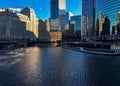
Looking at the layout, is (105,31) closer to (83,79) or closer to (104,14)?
(104,14)

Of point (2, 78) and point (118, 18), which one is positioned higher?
point (118, 18)

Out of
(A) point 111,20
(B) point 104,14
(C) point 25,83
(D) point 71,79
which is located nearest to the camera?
(C) point 25,83

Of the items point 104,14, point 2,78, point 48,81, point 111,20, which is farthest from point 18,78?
point 104,14

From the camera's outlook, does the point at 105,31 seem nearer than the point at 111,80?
No

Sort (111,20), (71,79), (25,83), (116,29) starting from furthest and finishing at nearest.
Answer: (111,20) < (116,29) < (71,79) < (25,83)

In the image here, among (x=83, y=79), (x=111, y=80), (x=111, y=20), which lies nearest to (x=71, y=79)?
(x=83, y=79)

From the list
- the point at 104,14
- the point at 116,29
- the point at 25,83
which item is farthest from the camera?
the point at 104,14

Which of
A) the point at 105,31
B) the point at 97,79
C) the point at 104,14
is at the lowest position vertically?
the point at 97,79

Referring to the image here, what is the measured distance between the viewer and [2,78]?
32.2m

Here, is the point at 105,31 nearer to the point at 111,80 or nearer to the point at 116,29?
the point at 116,29

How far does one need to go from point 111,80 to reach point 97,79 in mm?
2112

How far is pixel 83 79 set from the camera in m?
31.4

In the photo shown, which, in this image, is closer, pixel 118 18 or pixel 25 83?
pixel 25 83

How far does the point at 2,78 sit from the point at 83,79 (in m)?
12.6
